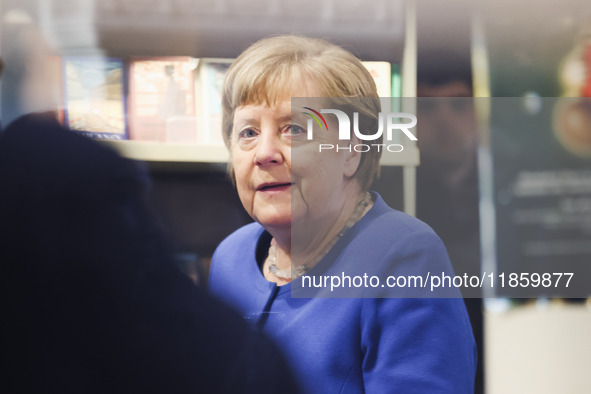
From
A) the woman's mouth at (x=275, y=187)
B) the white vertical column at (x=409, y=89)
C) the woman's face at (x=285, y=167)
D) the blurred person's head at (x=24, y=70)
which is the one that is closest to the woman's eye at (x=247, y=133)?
the woman's face at (x=285, y=167)

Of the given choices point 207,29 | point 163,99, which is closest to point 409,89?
point 207,29

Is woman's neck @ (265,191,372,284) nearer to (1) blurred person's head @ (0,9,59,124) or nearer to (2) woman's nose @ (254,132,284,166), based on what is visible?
(2) woman's nose @ (254,132,284,166)

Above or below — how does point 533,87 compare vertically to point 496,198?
above

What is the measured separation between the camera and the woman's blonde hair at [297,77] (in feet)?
4.38

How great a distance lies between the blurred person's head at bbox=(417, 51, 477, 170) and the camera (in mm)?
1415

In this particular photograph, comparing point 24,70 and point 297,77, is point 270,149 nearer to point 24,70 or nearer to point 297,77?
point 297,77

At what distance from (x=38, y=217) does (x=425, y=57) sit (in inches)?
48.3

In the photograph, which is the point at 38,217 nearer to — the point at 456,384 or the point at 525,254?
the point at 456,384

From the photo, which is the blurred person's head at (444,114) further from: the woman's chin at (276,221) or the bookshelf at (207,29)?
the woman's chin at (276,221)

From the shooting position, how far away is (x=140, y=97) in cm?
142

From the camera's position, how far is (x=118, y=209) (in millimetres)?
1429

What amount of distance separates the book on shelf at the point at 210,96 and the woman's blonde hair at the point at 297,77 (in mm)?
22

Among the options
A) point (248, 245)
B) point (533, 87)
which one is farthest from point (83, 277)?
point (533, 87)

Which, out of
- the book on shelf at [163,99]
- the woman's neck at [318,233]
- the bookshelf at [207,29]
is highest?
the bookshelf at [207,29]
